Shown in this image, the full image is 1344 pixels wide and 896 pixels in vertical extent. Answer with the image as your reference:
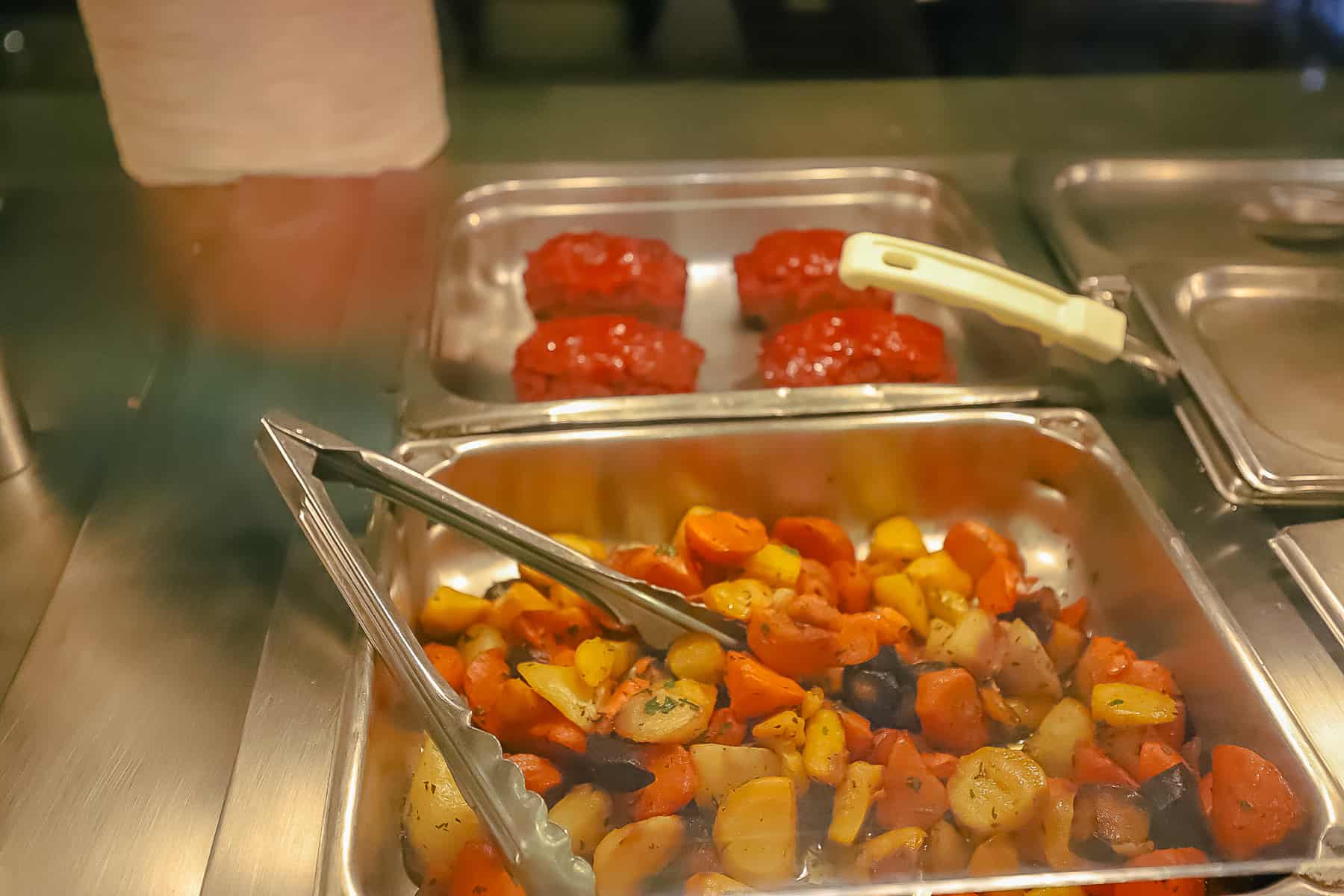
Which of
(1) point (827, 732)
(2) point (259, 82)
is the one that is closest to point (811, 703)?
(1) point (827, 732)

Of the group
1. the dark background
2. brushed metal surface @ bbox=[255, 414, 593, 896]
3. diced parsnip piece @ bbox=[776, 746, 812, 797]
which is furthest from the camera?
the dark background

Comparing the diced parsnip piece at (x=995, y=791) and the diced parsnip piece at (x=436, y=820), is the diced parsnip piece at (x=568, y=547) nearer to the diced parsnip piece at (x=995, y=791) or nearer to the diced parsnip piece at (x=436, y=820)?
the diced parsnip piece at (x=436, y=820)

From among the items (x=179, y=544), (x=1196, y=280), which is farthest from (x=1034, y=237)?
(x=179, y=544)

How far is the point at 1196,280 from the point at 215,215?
3.79ft

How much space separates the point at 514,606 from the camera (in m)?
0.79

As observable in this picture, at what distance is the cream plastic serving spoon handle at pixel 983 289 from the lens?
0.87 metres

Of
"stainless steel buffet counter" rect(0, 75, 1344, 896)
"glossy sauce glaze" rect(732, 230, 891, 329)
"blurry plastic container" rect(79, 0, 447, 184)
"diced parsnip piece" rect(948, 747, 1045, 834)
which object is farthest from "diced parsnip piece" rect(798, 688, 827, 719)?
"blurry plastic container" rect(79, 0, 447, 184)

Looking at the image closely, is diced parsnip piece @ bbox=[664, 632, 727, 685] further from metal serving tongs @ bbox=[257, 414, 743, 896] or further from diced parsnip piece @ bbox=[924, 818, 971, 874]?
diced parsnip piece @ bbox=[924, 818, 971, 874]

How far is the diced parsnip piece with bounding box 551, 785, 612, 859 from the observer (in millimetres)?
610

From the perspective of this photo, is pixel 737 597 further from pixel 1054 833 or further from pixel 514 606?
pixel 1054 833

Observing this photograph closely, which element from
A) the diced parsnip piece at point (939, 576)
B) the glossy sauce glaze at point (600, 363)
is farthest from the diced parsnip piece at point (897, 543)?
the glossy sauce glaze at point (600, 363)

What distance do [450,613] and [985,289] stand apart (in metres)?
0.56

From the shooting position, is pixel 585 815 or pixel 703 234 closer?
pixel 585 815

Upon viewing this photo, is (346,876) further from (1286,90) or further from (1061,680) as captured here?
(1286,90)
